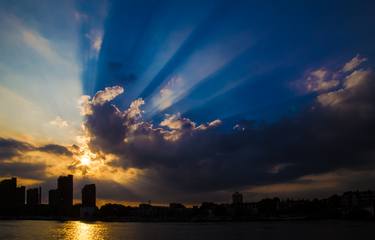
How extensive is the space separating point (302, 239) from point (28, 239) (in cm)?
9100

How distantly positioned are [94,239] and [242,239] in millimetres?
52161

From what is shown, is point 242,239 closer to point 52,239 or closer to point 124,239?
point 124,239

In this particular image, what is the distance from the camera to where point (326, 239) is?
140 metres

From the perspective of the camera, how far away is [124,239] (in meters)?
144

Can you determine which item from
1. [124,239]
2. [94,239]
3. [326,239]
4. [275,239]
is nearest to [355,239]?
[326,239]

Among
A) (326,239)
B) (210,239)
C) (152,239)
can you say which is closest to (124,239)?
(152,239)

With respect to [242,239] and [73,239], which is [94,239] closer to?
[73,239]

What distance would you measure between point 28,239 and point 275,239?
82.6 metres

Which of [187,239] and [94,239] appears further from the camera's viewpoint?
[94,239]

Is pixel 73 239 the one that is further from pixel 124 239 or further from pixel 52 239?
pixel 124 239

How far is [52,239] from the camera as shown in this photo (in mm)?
144125

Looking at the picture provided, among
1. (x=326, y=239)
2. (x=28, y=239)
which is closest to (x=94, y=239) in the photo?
(x=28, y=239)

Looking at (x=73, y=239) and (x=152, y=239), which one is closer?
(x=152, y=239)

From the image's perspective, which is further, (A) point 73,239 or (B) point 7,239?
(A) point 73,239
